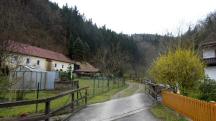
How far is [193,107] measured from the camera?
12594 mm

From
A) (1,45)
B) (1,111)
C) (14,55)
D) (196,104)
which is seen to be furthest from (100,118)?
(14,55)

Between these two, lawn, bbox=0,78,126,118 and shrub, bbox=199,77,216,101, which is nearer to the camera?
lawn, bbox=0,78,126,118

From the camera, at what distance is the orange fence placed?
33.5ft

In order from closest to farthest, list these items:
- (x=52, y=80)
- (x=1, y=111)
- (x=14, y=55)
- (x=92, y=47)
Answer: (x=1, y=111) < (x=14, y=55) < (x=52, y=80) < (x=92, y=47)

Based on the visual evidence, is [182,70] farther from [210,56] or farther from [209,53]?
[209,53]

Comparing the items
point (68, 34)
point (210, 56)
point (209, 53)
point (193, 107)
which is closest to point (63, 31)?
point (68, 34)

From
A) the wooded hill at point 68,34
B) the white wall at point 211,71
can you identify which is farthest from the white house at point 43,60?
the white wall at point 211,71

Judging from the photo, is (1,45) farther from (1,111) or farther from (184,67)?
(184,67)

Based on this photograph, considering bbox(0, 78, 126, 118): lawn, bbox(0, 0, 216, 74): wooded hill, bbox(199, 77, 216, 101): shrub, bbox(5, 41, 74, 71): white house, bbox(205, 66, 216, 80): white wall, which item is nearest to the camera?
bbox(0, 78, 126, 118): lawn

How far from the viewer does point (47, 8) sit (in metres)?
101

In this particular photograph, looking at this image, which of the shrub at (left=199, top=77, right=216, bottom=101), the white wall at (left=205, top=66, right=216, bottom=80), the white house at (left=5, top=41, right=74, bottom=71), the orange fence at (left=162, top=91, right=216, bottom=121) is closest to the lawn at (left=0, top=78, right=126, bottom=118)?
the orange fence at (left=162, top=91, right=216, bottom=121)

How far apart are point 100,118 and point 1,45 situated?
1111cm

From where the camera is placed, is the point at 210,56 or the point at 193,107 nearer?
the point at 193,107

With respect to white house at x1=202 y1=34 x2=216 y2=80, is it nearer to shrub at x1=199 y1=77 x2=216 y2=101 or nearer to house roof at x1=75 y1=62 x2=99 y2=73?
shrub at x1=199 y1=77 x2=216 y2=101
